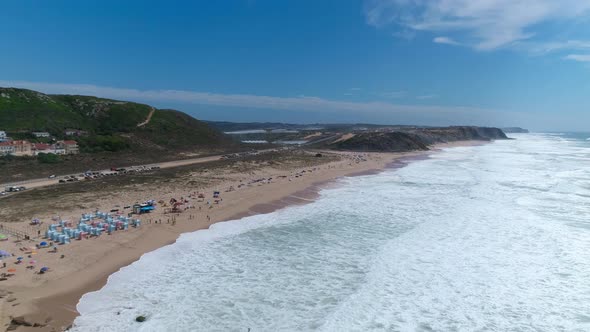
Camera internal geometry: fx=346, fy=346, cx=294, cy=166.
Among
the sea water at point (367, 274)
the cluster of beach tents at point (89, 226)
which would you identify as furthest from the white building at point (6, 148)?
the sea water at point (367, 274)

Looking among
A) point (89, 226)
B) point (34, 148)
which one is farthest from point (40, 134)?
point (89, 226)

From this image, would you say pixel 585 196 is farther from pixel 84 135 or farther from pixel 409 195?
pixel 84 135

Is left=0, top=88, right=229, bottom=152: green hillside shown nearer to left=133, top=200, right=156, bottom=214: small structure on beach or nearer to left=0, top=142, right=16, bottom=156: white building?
left=0, top=142, right=16, bottom=156: white building

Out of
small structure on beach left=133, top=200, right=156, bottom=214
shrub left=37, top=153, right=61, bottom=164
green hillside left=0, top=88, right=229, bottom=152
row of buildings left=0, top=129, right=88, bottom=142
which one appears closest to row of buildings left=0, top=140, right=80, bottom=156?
shrub left=37, top=153, right=61, bottom=164

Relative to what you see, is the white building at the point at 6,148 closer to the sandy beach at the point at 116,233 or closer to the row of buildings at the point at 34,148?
the row of buildings at the point at 34,148

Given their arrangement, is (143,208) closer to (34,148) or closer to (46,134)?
(34,148)
